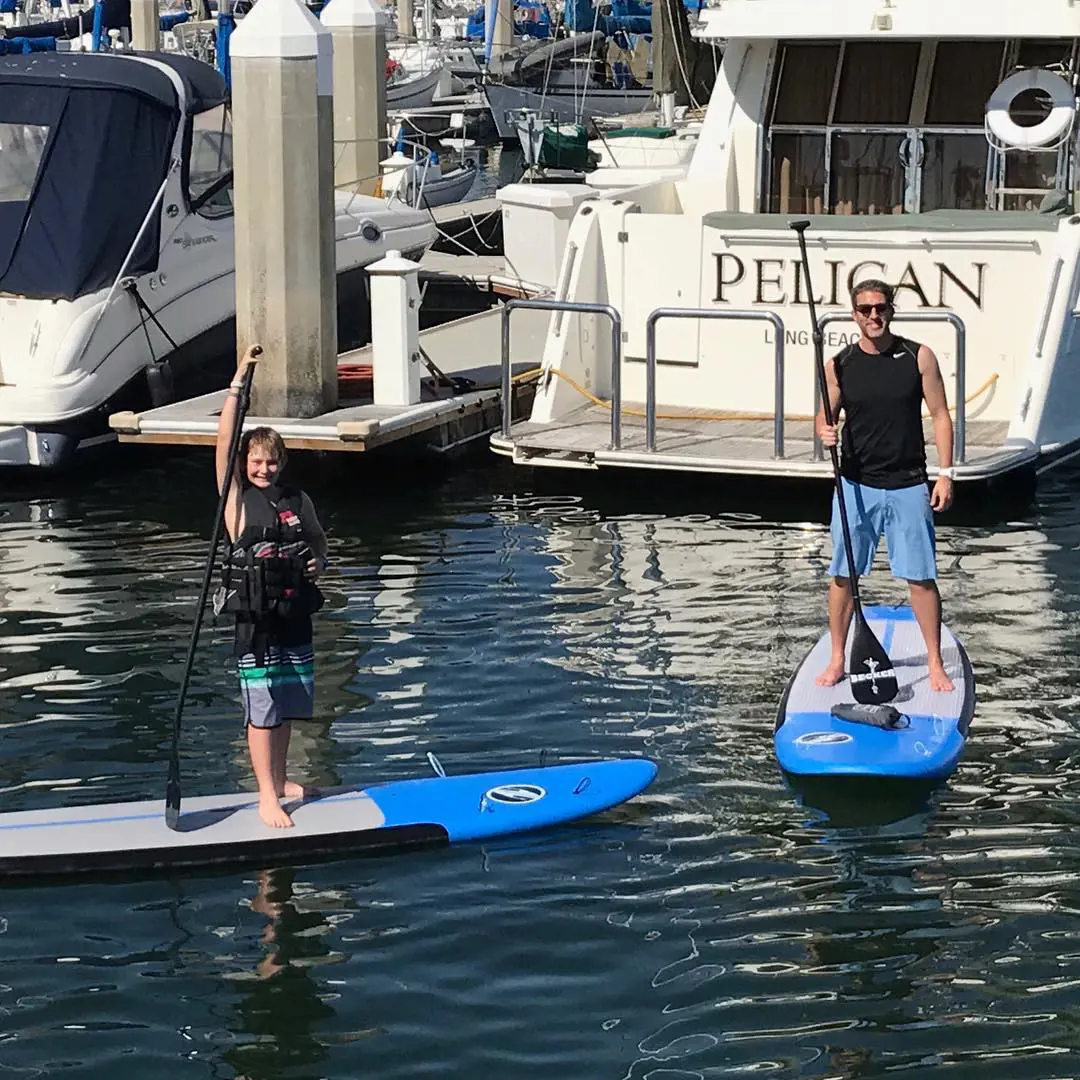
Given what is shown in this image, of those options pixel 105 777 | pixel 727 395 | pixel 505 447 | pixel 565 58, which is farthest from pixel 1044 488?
pixel 565 58

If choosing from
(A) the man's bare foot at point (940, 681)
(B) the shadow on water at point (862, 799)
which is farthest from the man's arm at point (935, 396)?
(B) the shadow on water at point (862, 799)

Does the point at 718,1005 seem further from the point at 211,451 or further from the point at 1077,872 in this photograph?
the point at 211,451

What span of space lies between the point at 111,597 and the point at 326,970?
5248 mm

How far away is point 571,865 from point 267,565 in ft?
5.11

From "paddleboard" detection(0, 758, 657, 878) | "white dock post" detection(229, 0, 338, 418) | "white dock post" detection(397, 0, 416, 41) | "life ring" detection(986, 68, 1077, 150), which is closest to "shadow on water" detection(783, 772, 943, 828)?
"paddleboard" detection(0, 758, 657, 878)

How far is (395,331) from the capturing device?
1415cm

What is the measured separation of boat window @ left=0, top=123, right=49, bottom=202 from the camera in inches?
612

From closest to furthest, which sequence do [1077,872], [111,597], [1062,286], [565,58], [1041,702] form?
1. [1077,872]
2. [1041,702]
3. [111,597]
4. [1062,286]
5. [565,58]

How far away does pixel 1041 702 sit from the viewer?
9383mm

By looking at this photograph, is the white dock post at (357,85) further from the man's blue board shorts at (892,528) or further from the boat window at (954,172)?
the man's blue board shorts at (892,528)

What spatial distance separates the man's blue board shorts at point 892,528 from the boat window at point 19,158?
866 cm

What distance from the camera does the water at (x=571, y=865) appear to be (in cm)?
643

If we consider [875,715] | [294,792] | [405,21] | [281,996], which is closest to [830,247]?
[875,715]

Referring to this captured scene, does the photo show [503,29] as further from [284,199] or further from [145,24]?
[284,199]
